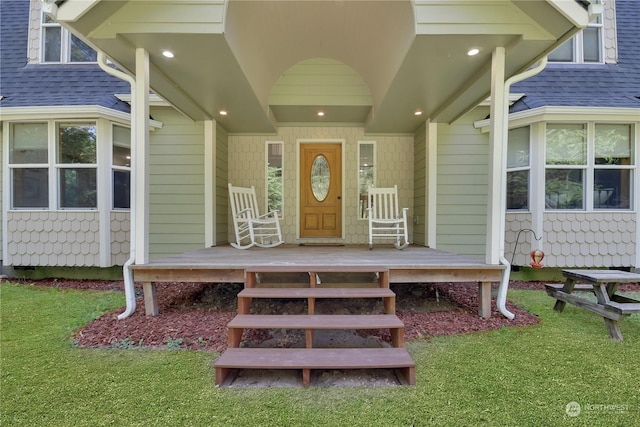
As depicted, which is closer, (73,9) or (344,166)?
(73,9)

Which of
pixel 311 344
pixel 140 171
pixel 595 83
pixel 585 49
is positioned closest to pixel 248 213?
pixel 140 171

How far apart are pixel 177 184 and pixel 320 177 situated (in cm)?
245

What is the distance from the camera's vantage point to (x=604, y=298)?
260cm

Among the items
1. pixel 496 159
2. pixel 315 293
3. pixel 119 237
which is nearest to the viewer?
pixel 315 293

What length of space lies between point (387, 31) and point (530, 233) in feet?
10.9

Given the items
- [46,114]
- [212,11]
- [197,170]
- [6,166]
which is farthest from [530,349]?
[6,166]

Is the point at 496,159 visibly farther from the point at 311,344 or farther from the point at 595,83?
the point at 595,83

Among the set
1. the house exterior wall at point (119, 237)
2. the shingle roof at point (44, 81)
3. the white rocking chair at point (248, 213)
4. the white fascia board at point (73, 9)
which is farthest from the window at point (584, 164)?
the shingle roof at point (44, 81)

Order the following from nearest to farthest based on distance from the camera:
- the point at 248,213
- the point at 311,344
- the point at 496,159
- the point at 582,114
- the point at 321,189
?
the point at 311,344
the point at 496,159
the point at 582,114
the point at 248,213
the point at 321,189

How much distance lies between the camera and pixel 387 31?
3.25 metres

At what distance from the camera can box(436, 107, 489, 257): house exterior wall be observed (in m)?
4.96

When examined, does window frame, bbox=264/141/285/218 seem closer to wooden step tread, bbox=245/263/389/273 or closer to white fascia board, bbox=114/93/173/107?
white fascia board, bbox=114/93/173/107

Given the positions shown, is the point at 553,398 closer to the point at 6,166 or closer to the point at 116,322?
the point at 116,322

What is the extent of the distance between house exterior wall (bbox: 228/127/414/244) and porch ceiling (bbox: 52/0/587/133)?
0.25 meters
